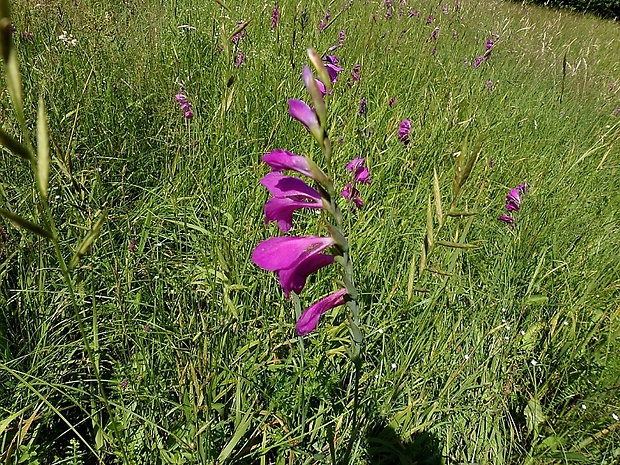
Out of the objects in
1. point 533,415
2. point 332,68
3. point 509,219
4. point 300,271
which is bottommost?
point 533,415

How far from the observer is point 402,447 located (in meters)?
1.28

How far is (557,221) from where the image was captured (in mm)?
2145

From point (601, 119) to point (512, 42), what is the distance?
5.24 feet

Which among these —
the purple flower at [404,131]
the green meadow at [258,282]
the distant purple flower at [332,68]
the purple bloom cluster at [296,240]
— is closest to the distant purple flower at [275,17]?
the green meadow at [258,282]

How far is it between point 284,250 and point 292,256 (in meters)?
0.02

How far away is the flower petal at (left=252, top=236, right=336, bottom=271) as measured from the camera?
723 mm

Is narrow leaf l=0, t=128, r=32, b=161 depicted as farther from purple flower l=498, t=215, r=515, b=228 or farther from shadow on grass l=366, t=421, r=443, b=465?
purple flower l=498, t=215, r=515, b=228

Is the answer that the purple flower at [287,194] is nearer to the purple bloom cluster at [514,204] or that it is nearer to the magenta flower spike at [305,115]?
the magenta flower spike at [305,115]

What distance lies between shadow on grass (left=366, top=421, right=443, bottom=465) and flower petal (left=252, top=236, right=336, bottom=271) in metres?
0.75

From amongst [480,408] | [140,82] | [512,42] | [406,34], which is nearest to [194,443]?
[480,408]

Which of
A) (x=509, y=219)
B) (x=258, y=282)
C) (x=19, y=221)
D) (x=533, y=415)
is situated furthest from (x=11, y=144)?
(x=509, y=219)

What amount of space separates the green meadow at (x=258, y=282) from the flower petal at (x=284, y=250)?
19cm

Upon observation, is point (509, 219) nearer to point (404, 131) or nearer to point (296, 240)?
point (404, 131)

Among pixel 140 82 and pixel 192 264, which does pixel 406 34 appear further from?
pixel 192 264
